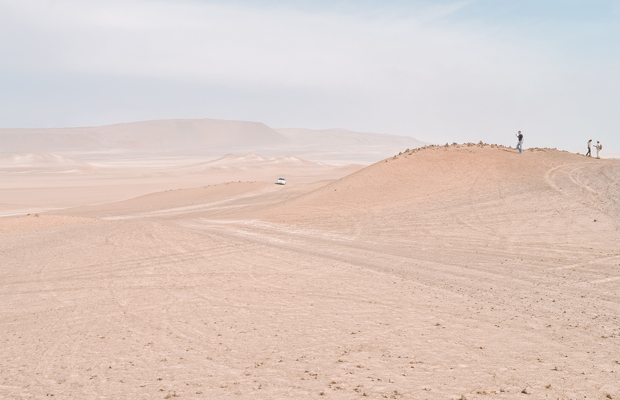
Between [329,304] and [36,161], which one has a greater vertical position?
[36,161]

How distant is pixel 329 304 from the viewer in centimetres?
1040

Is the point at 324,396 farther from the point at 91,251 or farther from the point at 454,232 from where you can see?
the point at 454,232

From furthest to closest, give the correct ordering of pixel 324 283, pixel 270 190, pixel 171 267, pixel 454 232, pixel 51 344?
pixel 270 190
pixel 454 232
pixel 171 267
pixel 324 283
pixel 51 344

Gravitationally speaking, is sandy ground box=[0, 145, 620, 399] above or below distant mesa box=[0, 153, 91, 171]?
below

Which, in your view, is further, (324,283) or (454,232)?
(454,232)

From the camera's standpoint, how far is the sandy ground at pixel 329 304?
6.70 meters

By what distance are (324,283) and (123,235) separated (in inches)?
401

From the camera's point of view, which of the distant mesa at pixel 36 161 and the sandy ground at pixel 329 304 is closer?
the sandy ground at pixel 329 304

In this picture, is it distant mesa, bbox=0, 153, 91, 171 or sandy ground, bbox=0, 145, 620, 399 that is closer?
sandy ground, bbox=0, 145, 620, 399

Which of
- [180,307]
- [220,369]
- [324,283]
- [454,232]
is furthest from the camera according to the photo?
[454,232]

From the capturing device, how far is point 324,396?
6145 millimetres

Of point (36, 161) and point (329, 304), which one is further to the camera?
point (36, 161)

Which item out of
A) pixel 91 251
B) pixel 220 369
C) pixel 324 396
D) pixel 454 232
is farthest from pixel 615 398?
pixel 91 251

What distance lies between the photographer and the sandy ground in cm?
670
